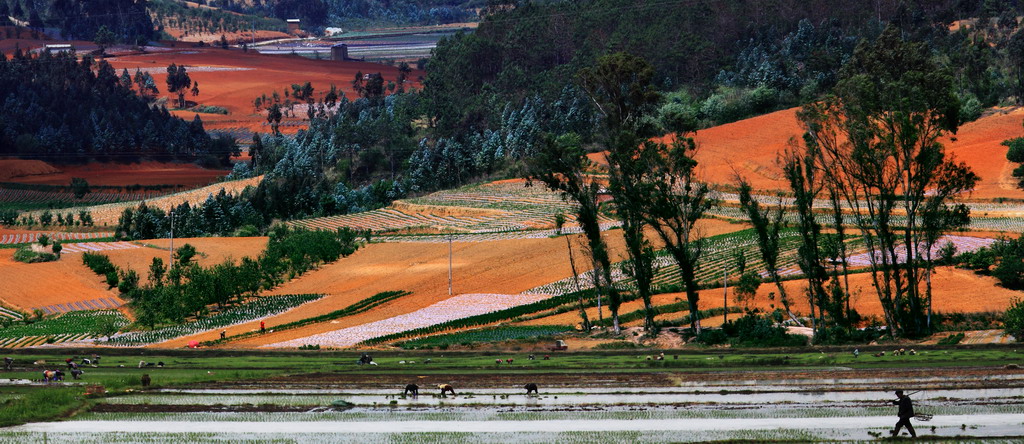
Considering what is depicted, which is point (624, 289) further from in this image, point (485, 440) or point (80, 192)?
point (80, 192)

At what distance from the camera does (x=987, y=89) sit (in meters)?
134

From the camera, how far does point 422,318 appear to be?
7394cm

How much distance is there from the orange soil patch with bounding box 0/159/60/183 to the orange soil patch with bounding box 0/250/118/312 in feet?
255

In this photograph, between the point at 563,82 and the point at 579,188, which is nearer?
the point at 579,188

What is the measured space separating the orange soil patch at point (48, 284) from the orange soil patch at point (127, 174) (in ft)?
244

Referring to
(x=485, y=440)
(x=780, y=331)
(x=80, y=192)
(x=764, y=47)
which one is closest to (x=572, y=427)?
(x=485, y=440)

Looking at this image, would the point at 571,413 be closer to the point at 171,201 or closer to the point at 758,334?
the point at 758,334

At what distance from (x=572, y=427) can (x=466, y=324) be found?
109 feet

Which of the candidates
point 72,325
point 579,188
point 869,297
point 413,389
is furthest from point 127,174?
point 413,389

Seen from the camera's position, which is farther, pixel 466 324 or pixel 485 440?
pixel 466 324

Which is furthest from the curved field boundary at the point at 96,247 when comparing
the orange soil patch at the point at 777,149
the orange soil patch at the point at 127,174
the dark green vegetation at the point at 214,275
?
the orange soil patch at the point at 127,174

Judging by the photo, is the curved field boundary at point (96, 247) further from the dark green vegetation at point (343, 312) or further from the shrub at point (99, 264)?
the dark green vegetation at point (343, 312)

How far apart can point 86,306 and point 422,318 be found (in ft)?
106

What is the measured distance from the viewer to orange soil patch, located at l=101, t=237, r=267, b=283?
10619cm
